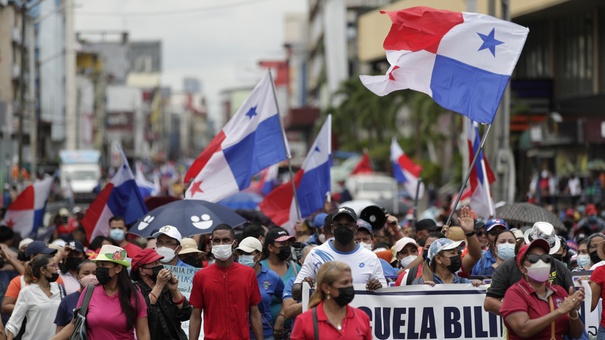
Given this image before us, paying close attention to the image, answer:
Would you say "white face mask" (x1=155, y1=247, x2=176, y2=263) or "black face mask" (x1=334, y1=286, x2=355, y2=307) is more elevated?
"black face mask" (x1=334, y1=286, x2=355, y2=307)

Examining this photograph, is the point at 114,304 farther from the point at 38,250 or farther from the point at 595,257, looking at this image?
the point at 595,257

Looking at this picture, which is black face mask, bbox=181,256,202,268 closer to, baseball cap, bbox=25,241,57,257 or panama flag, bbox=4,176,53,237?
baseball cap, bbox=25,241,57,257

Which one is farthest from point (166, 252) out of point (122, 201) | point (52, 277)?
point (122, 201)

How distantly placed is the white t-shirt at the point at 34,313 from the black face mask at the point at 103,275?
2.00 m

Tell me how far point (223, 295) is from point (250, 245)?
1.06 m

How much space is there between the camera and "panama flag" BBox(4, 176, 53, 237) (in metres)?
18.5

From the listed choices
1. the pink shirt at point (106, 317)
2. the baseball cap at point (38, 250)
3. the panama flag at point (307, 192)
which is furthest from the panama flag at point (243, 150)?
the pink shirt at point (106, 317)

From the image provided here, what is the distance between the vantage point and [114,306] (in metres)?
8.30

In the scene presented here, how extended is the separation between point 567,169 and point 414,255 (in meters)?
27.4

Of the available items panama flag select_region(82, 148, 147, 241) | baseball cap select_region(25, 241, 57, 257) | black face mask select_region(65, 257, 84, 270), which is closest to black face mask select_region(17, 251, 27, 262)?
black face mask select_region(65, 257, 84, 270)

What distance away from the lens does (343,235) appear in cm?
827

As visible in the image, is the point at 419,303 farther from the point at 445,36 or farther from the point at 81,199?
the point at 81,199

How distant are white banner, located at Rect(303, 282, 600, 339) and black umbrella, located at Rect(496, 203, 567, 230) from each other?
5852 mm

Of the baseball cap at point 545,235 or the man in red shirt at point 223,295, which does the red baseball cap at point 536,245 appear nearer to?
the baseball cap at point 545,235
